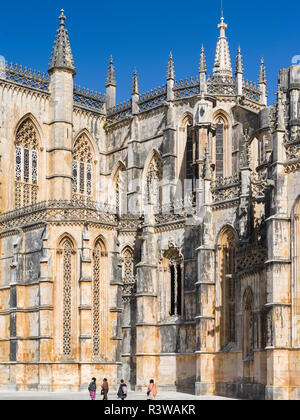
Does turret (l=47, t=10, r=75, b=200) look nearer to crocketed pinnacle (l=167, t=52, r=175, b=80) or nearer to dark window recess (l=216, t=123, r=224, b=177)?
crocketed pinnacle (l=167, t=52, r=175, b=80)

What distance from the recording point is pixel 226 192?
4184 centimetres

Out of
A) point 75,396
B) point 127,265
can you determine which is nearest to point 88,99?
point 127,265

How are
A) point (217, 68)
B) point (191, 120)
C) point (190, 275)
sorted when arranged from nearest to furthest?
point (190, 275)
point (191, 120)
point (217, 68)

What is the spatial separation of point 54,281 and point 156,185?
1279 cm

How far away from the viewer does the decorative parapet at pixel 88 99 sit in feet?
191

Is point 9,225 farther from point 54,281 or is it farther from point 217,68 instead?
point 217,68

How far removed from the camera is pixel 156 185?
55.1m

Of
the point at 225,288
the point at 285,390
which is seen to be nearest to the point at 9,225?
the point at 225,288

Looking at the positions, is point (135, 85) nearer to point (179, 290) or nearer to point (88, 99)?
point (88, 99)

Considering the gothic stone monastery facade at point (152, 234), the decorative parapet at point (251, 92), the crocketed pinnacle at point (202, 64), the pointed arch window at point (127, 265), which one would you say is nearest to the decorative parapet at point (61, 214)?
the gothic stone monastery facade at point (152, 234)

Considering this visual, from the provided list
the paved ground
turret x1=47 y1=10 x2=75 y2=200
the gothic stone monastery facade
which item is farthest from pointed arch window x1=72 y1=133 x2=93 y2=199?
the paved ground

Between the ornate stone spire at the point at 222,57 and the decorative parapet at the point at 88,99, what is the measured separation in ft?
27.9

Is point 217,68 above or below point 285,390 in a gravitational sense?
above

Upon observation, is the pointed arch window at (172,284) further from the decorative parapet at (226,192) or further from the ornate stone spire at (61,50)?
the ornate stone spire at (61,50)
